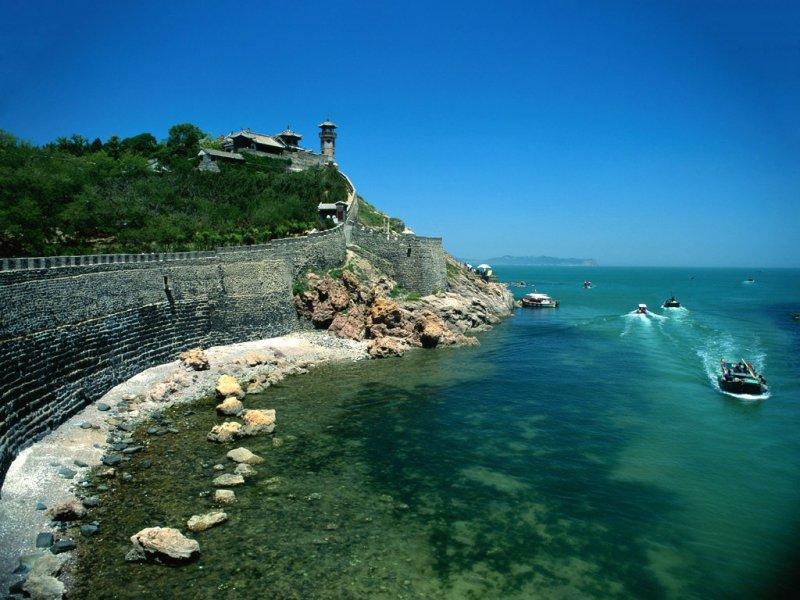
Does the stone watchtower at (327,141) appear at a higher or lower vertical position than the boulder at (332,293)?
higher

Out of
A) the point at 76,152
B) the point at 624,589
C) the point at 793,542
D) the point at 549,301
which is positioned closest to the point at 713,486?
the point at 793,542

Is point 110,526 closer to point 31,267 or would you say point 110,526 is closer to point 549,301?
point 31,267

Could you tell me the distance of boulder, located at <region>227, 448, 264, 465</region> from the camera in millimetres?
18859

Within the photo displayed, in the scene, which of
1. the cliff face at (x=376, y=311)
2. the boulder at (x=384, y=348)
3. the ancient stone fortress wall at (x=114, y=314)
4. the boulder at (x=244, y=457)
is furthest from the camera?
the cliff face at (x=376, y=311)

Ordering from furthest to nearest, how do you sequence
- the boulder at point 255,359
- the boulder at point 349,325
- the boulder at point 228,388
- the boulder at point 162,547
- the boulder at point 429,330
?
the boulder at point 429,330
the boulder at point 349,325
the boulder at point 255,359
the boulder at point 228,388
the boulder at point 162,547

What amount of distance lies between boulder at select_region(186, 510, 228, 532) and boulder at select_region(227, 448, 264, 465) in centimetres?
377

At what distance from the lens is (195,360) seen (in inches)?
1163

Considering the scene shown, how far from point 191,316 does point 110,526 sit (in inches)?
762

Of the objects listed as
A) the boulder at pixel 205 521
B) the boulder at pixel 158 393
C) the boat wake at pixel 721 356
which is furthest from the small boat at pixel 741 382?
the boulder at pixel 158 393

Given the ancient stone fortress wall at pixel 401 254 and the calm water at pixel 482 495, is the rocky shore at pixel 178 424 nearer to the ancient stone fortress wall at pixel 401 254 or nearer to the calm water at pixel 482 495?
the calm water at pixel 482 495

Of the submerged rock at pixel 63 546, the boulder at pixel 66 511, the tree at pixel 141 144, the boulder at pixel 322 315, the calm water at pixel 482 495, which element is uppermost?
the tree at pixel 141 144

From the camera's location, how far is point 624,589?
1300 centimetres

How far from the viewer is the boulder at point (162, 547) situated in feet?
42.6

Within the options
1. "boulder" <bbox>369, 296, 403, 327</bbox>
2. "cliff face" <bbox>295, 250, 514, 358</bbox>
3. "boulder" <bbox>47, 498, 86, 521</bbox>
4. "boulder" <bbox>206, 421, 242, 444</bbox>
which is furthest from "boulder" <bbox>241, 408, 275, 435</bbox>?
"boulder" <bbox>369, 296, 403, 327</bbox>
